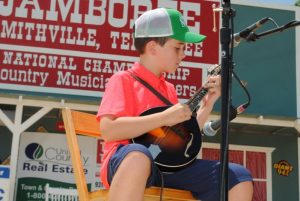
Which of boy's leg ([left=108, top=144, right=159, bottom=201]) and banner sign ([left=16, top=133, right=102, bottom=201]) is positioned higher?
boy's leg ([left=108, top=144, right=159, bottom=201])

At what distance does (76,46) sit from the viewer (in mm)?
8625

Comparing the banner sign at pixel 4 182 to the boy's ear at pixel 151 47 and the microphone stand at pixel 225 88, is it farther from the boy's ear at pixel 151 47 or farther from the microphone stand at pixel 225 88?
the microphone stand at pixel 225 88

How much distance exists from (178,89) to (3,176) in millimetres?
3038

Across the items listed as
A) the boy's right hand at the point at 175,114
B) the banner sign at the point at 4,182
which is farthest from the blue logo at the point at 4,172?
the boy's right hand at the point at 175,114

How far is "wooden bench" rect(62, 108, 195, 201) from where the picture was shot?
8.59 feet

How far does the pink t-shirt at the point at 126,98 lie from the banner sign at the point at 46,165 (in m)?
5.91

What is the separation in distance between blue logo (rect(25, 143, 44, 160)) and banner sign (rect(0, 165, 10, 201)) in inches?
42.4

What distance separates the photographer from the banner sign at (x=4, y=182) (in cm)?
732

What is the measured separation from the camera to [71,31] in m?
8.70

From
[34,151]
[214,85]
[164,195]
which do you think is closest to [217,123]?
[214,85]

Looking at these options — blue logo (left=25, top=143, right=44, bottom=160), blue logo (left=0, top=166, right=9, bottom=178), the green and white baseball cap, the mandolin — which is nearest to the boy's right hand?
the mandolin

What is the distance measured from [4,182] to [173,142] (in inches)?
207

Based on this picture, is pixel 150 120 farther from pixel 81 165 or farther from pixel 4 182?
pixel 4 182

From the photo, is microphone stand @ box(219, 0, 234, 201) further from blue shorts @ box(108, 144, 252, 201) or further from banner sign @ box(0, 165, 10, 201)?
banner sign @ box(0, 165, 10, 201)
